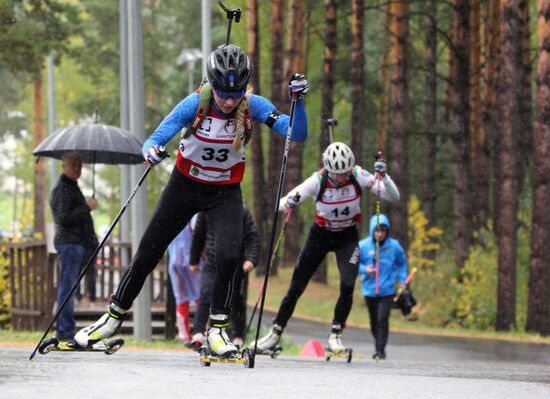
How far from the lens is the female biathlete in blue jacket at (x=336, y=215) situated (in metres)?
13.1

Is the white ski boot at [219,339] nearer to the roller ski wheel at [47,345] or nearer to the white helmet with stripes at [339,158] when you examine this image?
the roller ski wheel at [47,345]

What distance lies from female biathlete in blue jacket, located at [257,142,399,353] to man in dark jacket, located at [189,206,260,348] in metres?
0.93

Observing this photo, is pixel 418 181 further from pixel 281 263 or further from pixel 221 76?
pixel 221 76

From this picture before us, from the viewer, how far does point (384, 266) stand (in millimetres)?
17250

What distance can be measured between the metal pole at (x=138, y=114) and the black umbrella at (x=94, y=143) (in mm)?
239

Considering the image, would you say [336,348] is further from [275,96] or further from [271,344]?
[275,96]

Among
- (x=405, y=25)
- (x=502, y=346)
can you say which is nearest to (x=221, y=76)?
(x=502, y=346)

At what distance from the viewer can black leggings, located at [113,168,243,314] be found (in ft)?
30.7

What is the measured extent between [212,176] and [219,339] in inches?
44.3

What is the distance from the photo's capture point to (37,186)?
5241 cm

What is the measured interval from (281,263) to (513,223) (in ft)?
62.6

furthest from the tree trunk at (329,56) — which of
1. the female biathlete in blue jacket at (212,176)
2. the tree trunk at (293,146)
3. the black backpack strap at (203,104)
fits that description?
the black backpack strap at (203,104)

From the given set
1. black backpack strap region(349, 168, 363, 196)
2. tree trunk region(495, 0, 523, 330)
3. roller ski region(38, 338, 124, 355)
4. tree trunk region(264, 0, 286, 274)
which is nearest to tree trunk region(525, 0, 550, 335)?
tree trunk region(495, 0, 523, 330)

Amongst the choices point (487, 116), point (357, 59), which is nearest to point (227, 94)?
point (357, 59)
